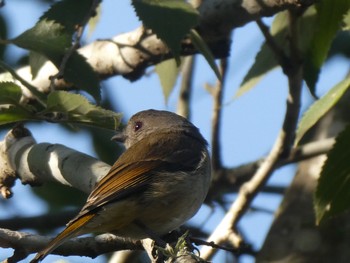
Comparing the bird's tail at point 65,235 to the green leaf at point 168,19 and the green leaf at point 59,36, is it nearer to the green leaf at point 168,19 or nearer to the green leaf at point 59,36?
the green leaf at point 59,36

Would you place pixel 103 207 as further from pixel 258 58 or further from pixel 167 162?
pixel 258 58

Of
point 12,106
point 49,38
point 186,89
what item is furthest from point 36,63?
point 186,89

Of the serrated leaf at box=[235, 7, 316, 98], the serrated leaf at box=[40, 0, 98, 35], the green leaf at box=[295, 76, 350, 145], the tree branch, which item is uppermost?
the serrated leaf at box=[40, 0, 98, 35]

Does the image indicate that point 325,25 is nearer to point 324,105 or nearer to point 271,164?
point 324,105

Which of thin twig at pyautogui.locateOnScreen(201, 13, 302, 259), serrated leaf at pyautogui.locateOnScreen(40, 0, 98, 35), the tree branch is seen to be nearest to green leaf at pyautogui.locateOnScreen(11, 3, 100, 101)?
serrated leaf at pyautogui.locateOnScreen(40, 0, 98, 35)

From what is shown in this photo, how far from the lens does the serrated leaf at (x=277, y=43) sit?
4.79 m

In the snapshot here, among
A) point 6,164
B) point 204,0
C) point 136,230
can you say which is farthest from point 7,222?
point 204,0

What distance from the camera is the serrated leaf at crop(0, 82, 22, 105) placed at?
134 inches

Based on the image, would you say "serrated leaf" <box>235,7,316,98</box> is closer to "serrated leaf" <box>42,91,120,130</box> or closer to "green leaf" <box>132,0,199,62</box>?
"green leaf" <box>132,0,199,62</box>

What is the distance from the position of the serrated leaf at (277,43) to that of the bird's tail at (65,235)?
4.55ft

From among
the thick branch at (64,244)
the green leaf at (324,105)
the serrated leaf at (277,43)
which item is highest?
the green leaf at (324,105)

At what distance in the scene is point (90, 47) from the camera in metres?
4.96

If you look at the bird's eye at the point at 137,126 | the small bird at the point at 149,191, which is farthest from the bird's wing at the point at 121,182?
the bird's eye at the point at 137,126

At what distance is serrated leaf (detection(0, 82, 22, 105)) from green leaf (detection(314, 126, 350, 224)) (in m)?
1.24
